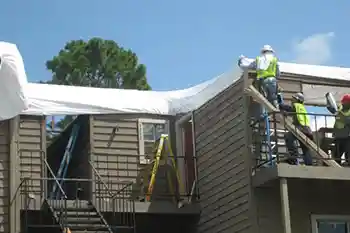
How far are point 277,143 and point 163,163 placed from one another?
4.15 m

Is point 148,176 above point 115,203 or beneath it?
above

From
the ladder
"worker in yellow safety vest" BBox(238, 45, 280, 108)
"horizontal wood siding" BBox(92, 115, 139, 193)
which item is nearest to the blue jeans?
"worker in yellow safety vest" BBox(238, 45, 280, 108)

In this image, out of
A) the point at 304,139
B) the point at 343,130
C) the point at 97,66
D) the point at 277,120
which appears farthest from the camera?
the point at 97,66

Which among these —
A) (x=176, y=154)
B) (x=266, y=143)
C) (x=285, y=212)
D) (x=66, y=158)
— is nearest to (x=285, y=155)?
(x=266, y=143)

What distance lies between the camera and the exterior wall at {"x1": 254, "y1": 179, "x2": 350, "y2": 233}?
16.2 metres

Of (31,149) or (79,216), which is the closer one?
(79,216)

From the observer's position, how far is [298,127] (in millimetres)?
16141

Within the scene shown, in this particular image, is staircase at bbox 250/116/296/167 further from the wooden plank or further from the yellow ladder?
the yellow ladder

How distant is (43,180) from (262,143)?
4.93m

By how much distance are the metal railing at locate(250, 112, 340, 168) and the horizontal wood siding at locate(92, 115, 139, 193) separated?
3.91m

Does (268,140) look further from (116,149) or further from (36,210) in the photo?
(36,210)

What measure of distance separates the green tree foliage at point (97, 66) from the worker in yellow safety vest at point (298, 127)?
2552 centimetres

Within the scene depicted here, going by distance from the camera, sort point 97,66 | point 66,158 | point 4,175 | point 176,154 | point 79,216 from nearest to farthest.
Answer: point 4,175
point 79,216
point 66,158
point 176,154
point 97,66

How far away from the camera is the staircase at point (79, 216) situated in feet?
54.5
